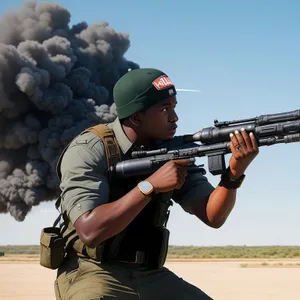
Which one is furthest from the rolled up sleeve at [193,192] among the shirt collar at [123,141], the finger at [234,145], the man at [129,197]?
the finger at [234,145]

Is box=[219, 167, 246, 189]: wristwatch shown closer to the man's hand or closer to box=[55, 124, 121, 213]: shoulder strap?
the man's hand

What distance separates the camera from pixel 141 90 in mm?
4805

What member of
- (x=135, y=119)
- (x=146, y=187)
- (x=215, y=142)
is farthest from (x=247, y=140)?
(x=135, y=119)

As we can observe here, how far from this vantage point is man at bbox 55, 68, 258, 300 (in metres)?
4.44

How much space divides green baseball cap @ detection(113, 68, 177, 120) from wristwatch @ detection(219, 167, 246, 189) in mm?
713

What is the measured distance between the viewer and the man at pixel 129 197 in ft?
14.6

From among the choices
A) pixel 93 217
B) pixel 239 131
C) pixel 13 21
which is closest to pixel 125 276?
pixel 93 217

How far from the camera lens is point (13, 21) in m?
48.1

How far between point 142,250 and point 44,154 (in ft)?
123

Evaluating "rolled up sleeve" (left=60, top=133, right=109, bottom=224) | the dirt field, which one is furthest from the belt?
the dirt field

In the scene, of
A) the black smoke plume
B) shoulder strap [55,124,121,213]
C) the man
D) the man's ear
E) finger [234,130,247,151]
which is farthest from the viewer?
the black smoke plume

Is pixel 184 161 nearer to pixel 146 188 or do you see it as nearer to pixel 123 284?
pixel 146 188

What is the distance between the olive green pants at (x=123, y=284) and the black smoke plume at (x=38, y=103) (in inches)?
1454

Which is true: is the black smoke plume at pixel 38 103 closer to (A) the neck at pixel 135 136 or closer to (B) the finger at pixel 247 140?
(A) the neck at pixel 135 136
